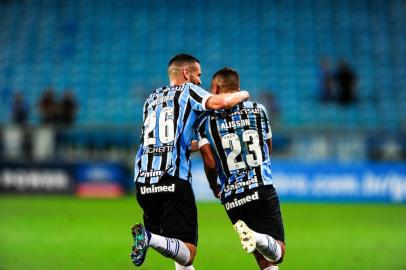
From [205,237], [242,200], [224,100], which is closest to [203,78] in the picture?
[205,237]

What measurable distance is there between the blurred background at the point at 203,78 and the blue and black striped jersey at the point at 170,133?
1333cm

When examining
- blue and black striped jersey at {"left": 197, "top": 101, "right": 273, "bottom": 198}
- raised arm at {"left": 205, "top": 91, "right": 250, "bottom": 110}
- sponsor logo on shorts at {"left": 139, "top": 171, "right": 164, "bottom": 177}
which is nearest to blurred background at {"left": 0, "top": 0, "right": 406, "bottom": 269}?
blue and black striped jersey at {"left": 197, "top": 101, "right": 273, "bottom": 198}

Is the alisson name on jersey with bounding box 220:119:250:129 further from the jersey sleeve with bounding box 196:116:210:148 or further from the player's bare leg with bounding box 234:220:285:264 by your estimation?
the player's bare leg with bounding box 234:220:285:264

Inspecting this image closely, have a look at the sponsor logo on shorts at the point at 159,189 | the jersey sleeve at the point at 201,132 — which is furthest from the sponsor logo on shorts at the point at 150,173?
the jersey sleeve at the point at 201,132

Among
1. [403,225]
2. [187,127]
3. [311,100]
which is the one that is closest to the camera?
[187,127]

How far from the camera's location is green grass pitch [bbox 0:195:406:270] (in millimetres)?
8680

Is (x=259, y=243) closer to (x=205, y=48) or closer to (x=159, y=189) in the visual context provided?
(x=159, y=189)

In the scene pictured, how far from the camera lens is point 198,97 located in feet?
20.6

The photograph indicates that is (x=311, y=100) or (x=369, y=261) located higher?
(x=311, y=100)

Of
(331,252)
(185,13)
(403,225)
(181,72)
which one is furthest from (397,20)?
(181,72)

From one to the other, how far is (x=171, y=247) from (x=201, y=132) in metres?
1.11

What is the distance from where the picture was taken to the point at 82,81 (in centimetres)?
2636

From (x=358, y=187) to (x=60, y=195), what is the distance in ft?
25.9

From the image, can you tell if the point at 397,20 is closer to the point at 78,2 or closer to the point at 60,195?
the point at 78,2
